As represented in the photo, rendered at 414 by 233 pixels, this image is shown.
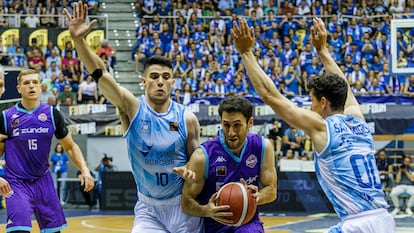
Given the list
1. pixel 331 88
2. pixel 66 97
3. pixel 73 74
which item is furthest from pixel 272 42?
pixel 331 88

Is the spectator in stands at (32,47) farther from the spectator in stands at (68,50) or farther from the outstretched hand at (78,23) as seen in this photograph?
the outstretched hand at (78,23)

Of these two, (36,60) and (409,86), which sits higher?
(36,60)

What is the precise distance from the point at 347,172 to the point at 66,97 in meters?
17.7

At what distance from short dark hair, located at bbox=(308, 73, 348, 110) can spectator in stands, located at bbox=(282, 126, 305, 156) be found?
1448 centimetres

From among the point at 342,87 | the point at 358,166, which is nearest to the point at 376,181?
the point at 358,166

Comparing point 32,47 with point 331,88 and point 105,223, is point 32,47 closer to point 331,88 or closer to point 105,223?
point 105,223

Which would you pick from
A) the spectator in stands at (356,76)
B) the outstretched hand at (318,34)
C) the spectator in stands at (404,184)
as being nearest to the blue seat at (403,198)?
the spectator in stands at (404,184)

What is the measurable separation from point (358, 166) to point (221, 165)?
1.28 m

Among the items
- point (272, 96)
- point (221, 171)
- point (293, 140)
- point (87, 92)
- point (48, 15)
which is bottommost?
point (293, 140)

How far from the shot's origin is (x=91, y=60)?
7000mm

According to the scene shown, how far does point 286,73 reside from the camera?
2397 centimetres

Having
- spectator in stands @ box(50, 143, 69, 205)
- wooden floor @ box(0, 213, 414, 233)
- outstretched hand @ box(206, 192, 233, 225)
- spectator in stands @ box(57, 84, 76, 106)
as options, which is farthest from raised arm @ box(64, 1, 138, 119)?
spectator in stands @ box(57, 84, 76, 106)

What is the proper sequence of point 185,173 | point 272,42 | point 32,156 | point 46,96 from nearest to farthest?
point 185,173
point 32,156
point 46,96
point 272,42

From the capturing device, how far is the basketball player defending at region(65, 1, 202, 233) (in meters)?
7.36
